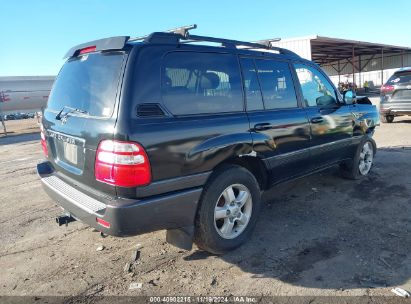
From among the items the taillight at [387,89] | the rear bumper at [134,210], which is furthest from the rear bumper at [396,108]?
the rear bumper at [134,210]

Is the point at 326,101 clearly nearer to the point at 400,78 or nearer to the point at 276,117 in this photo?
the point at 276,117

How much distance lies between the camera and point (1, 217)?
15.7 ft

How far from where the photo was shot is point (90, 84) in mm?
3074

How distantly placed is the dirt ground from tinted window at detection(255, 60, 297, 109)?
1.40 m

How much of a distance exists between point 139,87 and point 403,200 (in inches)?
151

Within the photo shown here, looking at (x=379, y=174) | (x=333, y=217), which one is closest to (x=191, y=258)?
(x=333, y=217)

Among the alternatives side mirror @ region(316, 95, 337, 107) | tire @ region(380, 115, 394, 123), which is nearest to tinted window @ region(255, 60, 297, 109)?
side mirror @ region(316, 95, 337, 107)

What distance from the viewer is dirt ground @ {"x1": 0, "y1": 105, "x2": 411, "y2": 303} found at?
9.58 feet

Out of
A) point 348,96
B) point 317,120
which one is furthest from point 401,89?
point 317,120

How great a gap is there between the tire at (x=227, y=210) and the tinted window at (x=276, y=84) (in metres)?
0.92

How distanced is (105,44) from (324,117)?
2914 mm

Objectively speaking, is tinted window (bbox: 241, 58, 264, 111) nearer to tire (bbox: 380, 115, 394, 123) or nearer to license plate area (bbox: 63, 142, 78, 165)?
license plate area (bbox: 63, 142, 78, 165)

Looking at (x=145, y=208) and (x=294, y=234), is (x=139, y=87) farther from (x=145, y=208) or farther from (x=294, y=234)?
(x=294, y=234)

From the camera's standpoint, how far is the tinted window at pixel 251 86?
3.57 meters
